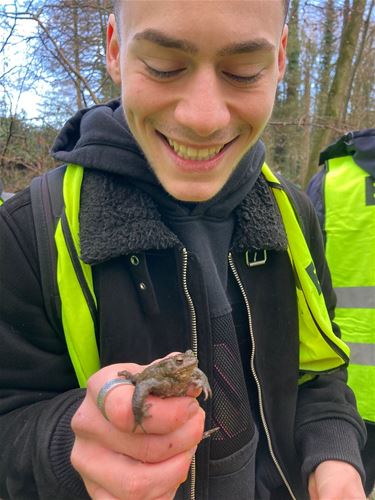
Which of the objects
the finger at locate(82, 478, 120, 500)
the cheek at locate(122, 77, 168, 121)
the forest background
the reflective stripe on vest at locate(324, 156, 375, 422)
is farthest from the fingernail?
the forest background

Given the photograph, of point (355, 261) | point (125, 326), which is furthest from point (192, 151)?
point (355, 261)

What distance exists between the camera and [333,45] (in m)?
12.7

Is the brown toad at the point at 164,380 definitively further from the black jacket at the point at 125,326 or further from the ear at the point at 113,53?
the ear at the point at 113,53

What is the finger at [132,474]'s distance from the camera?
1209 millimetres

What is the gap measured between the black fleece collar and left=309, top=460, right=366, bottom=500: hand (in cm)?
88

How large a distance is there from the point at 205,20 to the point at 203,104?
0.79ft

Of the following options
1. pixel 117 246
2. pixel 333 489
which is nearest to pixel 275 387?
pixel 333 489

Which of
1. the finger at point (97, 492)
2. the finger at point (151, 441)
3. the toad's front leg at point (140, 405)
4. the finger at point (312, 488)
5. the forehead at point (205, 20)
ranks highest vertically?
the forehead at point (205, 20)

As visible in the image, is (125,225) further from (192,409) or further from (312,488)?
(312,488)

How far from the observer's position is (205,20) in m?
1.34

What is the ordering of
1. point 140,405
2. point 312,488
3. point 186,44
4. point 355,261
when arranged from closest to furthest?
1. point 140,405
2. point 186,44
3. point 312,488
4. point 355,261

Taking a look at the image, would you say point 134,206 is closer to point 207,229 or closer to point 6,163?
point 207,229

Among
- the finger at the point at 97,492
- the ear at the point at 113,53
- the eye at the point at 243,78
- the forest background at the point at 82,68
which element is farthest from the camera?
the forest background at the point at 82,68

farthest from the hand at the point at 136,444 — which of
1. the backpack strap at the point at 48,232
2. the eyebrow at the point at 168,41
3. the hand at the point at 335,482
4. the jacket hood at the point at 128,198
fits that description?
the eyebrow at the point at 168,41
